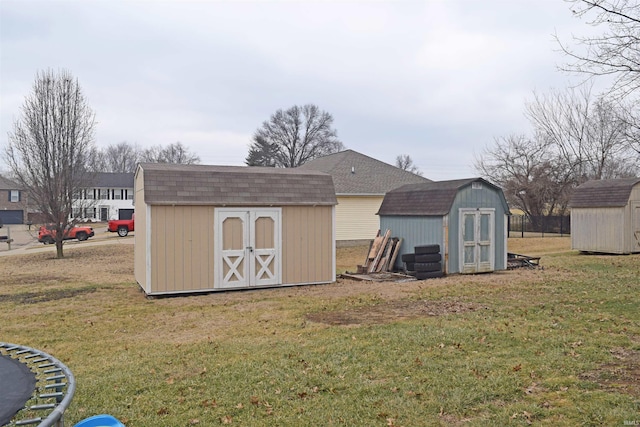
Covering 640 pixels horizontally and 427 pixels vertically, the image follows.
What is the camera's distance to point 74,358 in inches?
276

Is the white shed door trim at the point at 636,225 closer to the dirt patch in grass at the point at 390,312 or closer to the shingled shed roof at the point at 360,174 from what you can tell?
the shingled shed roof at the point at 360,174

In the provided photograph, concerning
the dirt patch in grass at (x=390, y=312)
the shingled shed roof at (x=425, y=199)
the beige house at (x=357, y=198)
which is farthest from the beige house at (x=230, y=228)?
the beige house at (x=357, y=198)

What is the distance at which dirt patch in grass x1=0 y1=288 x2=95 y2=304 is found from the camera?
12031mm

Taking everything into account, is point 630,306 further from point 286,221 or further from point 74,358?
point 74,358

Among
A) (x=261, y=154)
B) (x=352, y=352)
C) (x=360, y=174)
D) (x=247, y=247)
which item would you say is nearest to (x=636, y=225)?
(x=360, y=174)

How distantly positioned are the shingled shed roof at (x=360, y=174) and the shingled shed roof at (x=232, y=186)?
11.5m

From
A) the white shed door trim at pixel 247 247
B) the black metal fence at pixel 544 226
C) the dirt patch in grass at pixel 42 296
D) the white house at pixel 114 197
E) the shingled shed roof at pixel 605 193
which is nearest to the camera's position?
the dirt patch in grass at pixel 42 296

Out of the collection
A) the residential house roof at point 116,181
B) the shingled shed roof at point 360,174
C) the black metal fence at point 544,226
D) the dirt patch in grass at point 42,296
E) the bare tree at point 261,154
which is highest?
the bare tree at point 261,154

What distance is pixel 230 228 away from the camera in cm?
1278

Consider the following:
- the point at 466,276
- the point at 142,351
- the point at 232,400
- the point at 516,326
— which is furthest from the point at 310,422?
the point at 466,276

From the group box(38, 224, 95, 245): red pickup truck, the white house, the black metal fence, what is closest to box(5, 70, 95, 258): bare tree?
box(38, 224, 95, 245): red pickup truck

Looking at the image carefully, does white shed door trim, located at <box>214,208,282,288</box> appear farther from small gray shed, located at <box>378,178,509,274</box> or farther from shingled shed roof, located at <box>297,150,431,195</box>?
shingled shed roof, located at <box>297,150,431,195</box>

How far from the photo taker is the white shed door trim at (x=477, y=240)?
15.4 m

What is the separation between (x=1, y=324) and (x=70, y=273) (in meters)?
8.68
